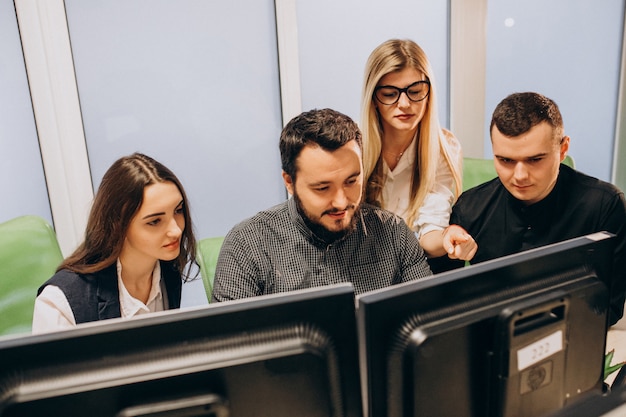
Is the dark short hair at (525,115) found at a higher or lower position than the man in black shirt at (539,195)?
higher

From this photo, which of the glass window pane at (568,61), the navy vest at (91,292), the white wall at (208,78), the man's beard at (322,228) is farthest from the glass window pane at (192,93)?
the glass window pane at (568,61)

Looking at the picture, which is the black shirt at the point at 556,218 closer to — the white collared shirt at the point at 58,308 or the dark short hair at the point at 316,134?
the dark short hair at the point at 316,134

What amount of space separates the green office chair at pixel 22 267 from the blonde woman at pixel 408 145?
3.64 feet

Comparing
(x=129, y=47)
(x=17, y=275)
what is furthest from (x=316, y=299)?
(x=129, y=47)

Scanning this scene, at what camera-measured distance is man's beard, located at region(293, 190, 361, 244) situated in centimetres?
148

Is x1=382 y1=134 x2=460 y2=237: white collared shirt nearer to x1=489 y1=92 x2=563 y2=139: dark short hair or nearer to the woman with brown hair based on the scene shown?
x1=489 y1=92 x2=563 y2=139: dark short hair

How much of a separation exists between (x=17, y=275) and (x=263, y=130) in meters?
1.44

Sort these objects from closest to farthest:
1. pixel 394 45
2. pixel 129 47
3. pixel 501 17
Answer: pixel 394 45, pixel 129 47, pixel 501 17

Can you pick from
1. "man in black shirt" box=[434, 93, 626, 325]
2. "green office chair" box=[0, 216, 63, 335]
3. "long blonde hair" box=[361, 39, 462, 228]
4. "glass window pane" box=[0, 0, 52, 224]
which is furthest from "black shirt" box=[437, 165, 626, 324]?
"glass window pane" box=[0, 0, 52, 224]

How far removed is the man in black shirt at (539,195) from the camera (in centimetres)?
157

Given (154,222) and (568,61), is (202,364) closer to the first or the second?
(154,222)

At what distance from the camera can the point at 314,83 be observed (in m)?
2.78

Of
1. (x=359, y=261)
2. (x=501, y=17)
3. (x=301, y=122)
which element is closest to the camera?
(x=301, y=122)

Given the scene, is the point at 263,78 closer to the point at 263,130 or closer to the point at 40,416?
the point at 263,130
